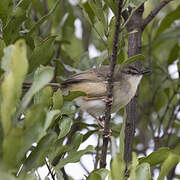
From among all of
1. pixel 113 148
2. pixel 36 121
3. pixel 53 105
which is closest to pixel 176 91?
pixel 53 105

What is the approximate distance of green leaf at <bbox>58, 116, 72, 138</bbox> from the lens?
2.67 meters

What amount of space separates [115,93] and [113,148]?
8.03 feet

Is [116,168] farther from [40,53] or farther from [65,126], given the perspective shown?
[40,53]

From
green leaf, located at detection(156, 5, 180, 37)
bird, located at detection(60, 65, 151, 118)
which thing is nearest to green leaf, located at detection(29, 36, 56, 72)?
bird, located at detection(60, 65, 151, 118)

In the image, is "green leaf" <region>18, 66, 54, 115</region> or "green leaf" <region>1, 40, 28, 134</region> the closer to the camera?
"green leaf" <region>1, 40, 28, 134</region>

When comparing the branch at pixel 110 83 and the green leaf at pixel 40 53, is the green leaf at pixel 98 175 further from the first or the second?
the green leaf at pixel 40 53

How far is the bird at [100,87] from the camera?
14.6ft

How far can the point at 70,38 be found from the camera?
5156mm

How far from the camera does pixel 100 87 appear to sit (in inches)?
183

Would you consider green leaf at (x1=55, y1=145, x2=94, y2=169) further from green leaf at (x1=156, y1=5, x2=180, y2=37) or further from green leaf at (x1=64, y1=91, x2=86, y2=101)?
green leaf at (x1=156, y1=5, x2=180, y2=37)

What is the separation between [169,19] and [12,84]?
3223 millimetres

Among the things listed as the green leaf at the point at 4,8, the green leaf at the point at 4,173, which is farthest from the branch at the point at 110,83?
the green leaf at the point at 4,173

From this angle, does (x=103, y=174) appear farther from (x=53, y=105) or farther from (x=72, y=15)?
(x=72, y=15)

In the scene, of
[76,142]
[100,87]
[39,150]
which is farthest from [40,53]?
[100,87]
